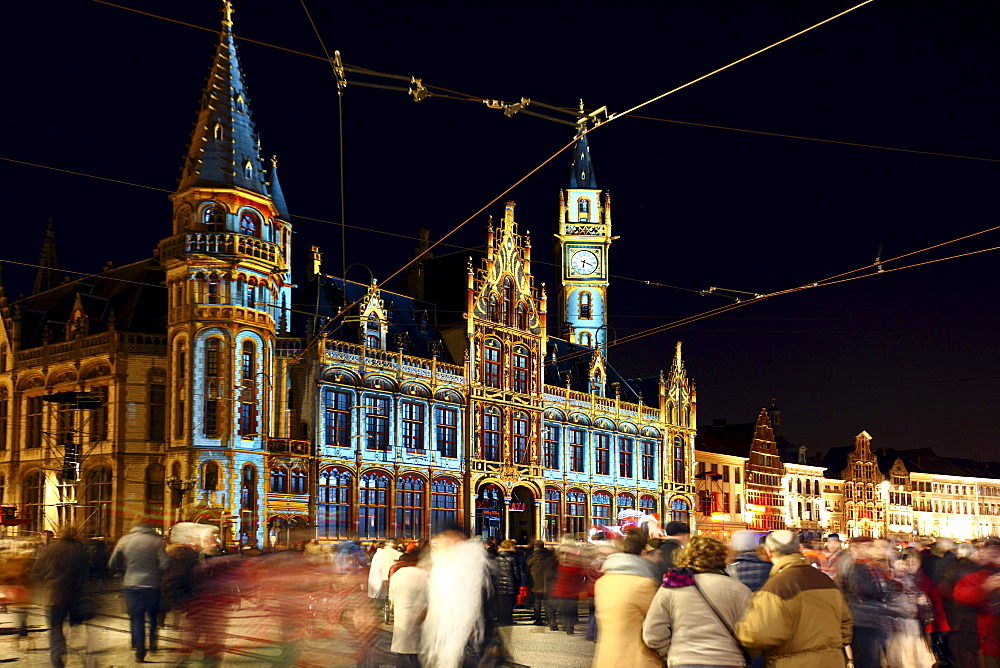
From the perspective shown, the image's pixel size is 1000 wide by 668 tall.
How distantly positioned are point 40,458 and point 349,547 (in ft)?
88.1

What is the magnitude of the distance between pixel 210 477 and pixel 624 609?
31283mm

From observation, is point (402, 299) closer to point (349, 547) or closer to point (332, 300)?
point (332, 300)

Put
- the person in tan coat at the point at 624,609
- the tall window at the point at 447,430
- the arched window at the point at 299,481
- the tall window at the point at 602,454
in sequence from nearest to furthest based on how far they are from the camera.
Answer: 1. the person in tan coat at the point at 624,609
2. the arched window at the point at 299,481
3. the tall window at the point at 447,430
4. the tall window at the point at 602,454

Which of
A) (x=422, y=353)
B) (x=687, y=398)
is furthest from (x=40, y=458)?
(x=687, y=398)

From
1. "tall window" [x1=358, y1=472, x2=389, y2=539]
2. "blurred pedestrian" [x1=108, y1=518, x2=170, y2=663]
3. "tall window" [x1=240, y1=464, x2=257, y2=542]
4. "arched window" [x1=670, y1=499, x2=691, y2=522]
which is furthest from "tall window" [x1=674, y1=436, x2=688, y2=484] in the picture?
"blurred pedestrian" [x1=108, y1=518, x2=170, y2=663]

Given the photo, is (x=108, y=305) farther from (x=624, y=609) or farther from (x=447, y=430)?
(x=624, y=609)

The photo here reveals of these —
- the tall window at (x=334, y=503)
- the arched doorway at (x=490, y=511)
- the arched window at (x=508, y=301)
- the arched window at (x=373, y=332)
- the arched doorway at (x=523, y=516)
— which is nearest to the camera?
the tall window at (x=334, y=503)

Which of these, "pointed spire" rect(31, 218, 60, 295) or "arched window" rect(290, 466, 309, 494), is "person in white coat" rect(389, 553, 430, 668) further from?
"pointed spire" rect(31, 218, 60, 295)

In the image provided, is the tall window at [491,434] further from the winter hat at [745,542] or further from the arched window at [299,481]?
the winter hat at [745,542]

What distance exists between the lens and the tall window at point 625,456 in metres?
56.1

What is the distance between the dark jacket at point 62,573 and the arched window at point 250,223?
26011 mm

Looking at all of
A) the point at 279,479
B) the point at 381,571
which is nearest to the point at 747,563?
the point at 381,571

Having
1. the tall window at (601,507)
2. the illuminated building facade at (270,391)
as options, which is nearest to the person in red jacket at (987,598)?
the illuminated building facade at (270,391)

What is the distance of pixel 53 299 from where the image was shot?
47438 mm
